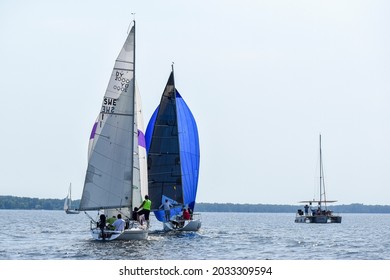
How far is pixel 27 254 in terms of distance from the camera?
33.6 m

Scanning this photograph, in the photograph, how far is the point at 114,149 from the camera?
38.2 meters

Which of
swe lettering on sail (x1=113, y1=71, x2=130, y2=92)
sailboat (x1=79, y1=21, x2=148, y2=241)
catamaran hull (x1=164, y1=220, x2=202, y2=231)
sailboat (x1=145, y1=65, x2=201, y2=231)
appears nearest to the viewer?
sailboat (x1=79, y1=21, x2=148, y2=241)

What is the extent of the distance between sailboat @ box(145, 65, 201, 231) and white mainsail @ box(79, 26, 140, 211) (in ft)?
38.6

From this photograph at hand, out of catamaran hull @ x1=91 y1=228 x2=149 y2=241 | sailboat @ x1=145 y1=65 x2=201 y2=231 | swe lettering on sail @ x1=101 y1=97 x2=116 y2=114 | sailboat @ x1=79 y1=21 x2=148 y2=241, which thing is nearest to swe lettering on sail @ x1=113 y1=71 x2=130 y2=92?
sailboat @ x1=79 y1=21 x2=148 y2=241

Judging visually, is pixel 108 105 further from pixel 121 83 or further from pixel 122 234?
pixel 122 234

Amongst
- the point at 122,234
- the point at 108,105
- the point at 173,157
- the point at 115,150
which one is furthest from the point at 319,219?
the point at 122,234

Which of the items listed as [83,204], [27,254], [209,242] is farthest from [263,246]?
[27,254]

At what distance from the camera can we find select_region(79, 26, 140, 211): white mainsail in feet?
125

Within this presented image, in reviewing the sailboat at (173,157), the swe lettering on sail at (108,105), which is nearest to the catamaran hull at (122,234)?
the swe lettering on sail at (108,105)

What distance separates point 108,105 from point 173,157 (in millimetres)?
12726

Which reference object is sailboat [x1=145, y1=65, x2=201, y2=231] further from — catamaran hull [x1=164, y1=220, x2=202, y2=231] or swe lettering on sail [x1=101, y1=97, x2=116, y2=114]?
swe lettering on sail [x1=101, y1=97, x2=116, y2=114]

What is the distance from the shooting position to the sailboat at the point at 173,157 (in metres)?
50.2

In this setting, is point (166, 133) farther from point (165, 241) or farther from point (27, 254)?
point (27, 254)

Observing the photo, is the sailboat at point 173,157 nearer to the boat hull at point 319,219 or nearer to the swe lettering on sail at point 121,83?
Answer: the swe lettering on sail at point 121,83
